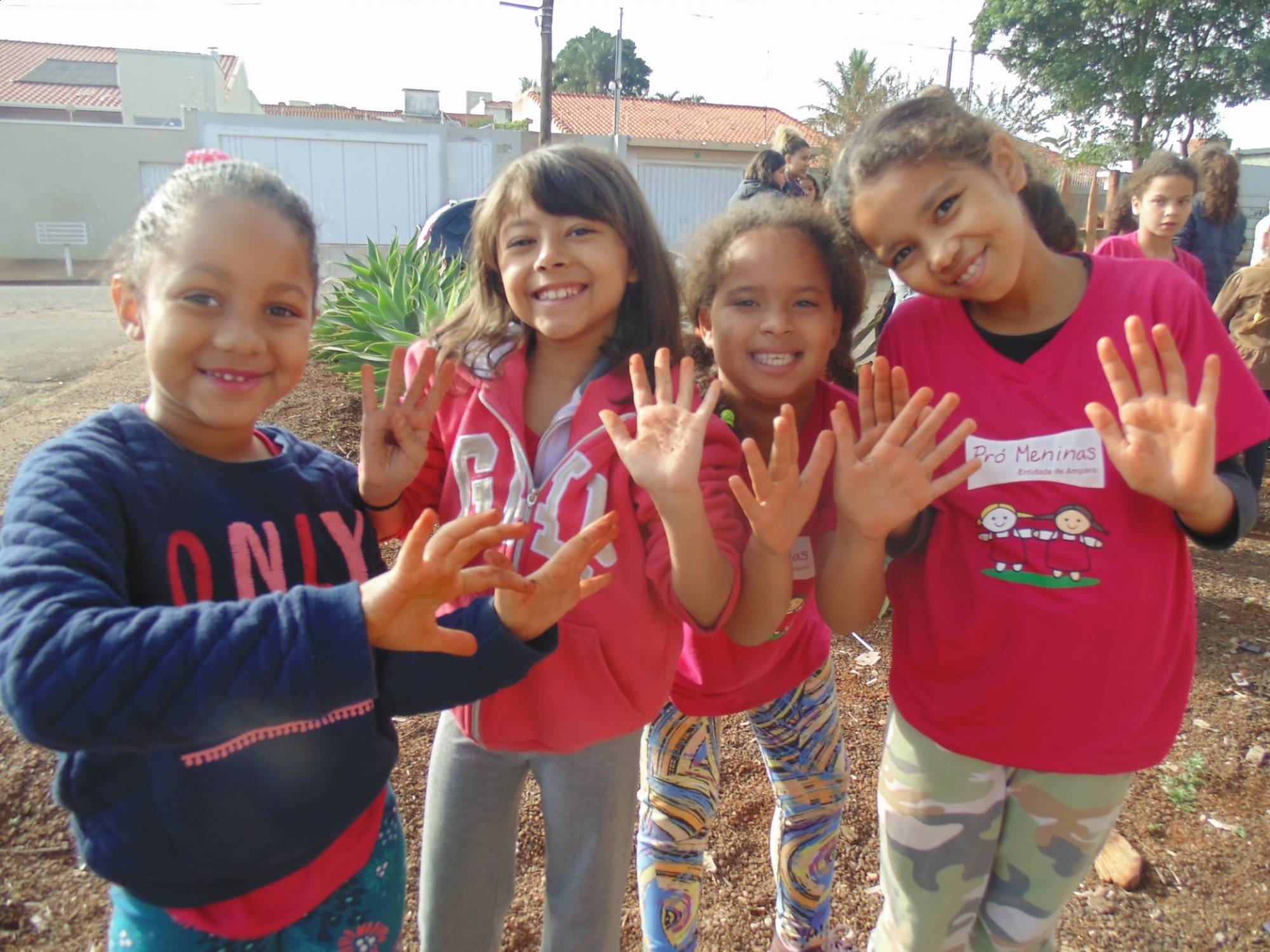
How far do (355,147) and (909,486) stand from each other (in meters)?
17.2

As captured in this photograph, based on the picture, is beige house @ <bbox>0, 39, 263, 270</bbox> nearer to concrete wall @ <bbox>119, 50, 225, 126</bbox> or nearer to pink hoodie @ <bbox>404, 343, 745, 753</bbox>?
concrete wall @ <bbox>119, 50, 225, 126</bbox>

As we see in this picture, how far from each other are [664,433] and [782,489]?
211 millimetres

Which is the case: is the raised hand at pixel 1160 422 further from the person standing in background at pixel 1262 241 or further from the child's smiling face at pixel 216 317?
the person standing in background at pixel 1262 241

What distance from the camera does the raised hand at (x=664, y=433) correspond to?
1.31m

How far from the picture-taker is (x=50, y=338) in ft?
30.1

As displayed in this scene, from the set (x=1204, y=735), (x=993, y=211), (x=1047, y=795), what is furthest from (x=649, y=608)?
(x=1204, y=735)

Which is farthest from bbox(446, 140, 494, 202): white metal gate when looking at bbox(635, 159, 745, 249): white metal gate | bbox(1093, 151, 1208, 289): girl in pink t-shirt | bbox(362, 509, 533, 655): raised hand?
bbox(362, 509, 533, 655): raised hand

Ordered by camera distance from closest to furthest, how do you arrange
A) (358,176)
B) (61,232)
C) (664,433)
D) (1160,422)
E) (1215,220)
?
1. (1160,422)
2. (664,433)
3. (1215,220)
4. (358,176)
5. (61,232)

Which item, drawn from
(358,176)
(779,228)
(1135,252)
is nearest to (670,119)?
(358,176)

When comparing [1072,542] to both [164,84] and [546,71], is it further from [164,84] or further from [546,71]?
[164,84]

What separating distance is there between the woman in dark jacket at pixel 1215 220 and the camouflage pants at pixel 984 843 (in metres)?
4.59

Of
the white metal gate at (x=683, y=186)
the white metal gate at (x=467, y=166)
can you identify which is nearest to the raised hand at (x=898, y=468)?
the white metal gate at (x=467, y=166)

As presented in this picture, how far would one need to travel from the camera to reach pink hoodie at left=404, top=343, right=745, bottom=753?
1413 millimetres

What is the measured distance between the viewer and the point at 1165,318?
1359 millimetres
